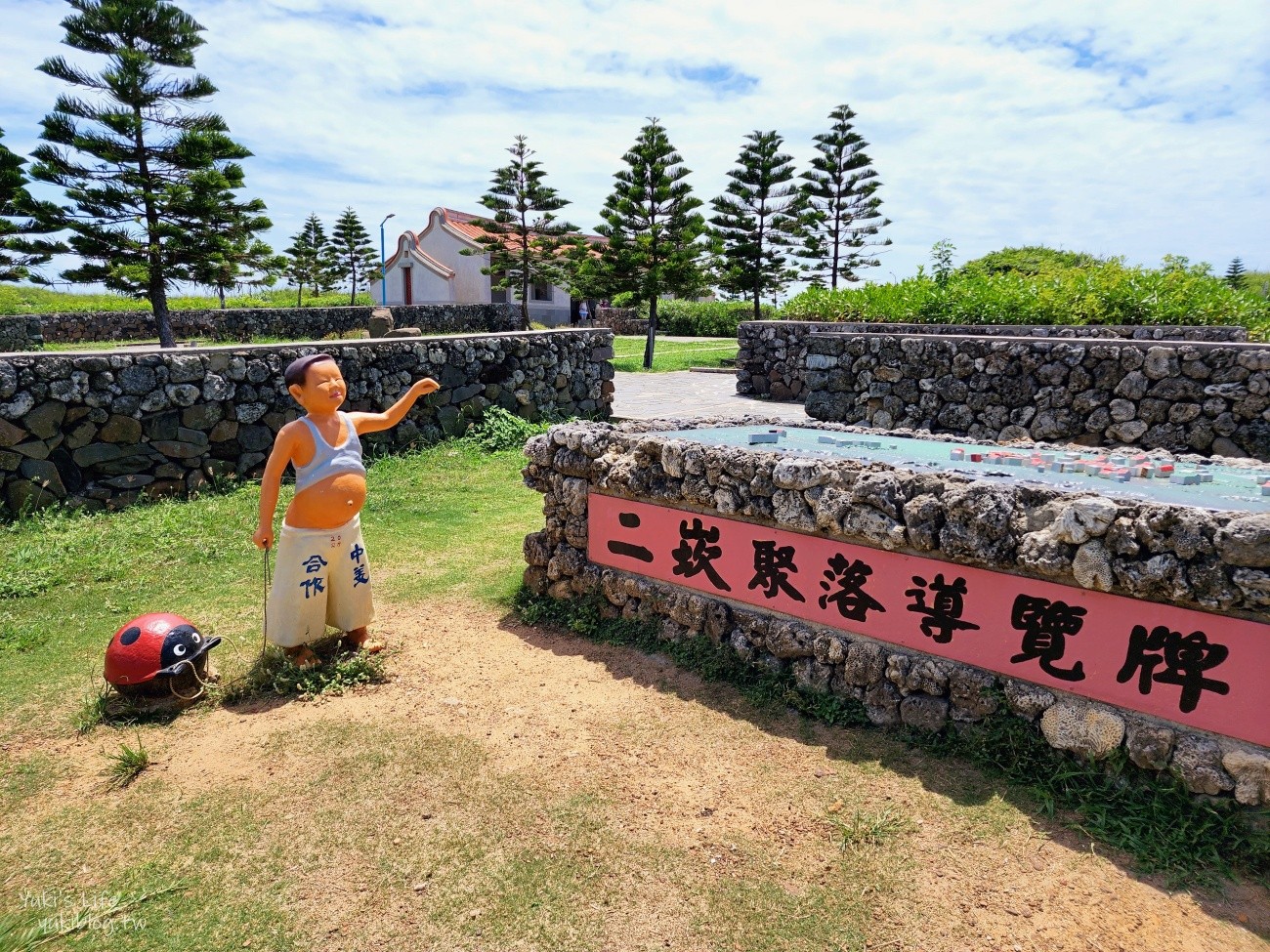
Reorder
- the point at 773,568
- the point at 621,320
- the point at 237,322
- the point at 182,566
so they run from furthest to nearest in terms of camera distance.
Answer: the point at 621,320 → the point at 237,322 → the point at 182,566 → the point at 773,568

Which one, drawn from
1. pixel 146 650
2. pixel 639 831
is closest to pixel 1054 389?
pixel 639 831

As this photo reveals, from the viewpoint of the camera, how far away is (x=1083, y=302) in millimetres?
9750

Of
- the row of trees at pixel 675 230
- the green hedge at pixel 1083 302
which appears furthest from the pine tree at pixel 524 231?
the green hedge at pixel 1083 302

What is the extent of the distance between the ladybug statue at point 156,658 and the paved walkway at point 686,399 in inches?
259

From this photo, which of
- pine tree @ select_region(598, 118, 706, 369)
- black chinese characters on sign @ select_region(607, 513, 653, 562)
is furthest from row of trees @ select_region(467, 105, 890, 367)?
black chinese characters on sign @ select_region(607, 513, 653, 562)

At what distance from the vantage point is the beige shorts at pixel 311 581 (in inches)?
150

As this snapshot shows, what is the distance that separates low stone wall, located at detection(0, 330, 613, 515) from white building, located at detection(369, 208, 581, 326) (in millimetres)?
23775

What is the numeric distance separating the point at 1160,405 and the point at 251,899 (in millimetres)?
7678

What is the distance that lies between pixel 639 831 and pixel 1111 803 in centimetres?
160

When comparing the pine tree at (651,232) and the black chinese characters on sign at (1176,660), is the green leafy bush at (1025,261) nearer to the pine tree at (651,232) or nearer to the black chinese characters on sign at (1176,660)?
the pine tree at (651,232)

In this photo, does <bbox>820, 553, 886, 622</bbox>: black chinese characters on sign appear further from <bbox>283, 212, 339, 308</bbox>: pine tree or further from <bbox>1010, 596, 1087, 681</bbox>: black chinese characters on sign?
<bbox>283, 212, 339, 308</bbox>: pine tree

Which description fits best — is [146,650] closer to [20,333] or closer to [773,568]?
[773,568]

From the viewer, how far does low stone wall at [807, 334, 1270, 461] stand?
6746 mm

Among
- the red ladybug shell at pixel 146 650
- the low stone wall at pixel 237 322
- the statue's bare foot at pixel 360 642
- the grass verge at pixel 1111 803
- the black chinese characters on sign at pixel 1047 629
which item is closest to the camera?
the grass verge at pixel 1111 803
